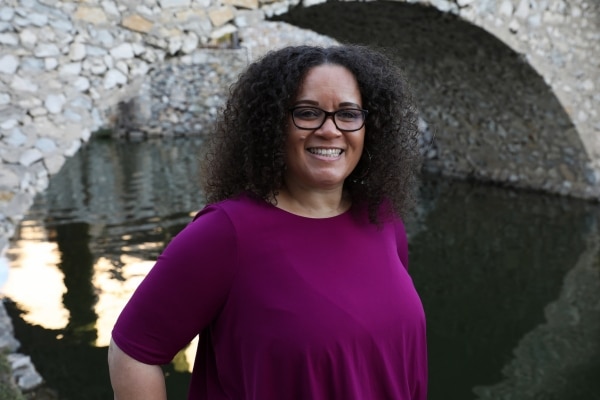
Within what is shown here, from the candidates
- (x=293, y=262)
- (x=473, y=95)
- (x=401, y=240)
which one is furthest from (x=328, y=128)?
(x=473, y=95)

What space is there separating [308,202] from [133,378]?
418mm

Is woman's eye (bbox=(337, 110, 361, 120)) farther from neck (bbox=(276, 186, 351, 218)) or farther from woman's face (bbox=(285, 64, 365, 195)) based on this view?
neck (bbox=(276, 186, 351, 218))

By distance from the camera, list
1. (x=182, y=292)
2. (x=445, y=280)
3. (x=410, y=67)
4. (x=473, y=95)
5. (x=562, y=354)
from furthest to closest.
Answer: (x=410, y=67) → (x=473, y=95) → (x=445, y=280) → (x=562, y=354) → (x=182, y=292)

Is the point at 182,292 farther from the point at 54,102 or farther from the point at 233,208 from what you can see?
the point at 54,102

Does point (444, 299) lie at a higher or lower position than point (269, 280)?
lower

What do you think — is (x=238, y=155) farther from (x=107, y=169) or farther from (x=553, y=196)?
(x=107, y=169)

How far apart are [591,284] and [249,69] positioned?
4.11 meters

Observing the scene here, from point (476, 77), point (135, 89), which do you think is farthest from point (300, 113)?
point (476, 77)

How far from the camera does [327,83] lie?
1.20 meters

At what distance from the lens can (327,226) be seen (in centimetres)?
119

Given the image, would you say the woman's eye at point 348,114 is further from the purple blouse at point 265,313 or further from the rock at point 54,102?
the rock at point 54,102

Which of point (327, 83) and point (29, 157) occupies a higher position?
point (327, 83)

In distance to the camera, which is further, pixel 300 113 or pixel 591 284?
pixel 591 284

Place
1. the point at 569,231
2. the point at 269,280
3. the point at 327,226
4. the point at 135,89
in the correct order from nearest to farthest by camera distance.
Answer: the point at 269,280, the point at 327,226, the point at 135,89, the point at 569,231
